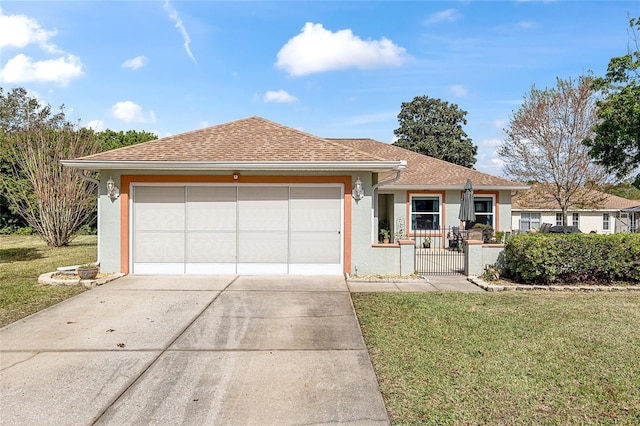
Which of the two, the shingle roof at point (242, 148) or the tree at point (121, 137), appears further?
the tree at point (121, 137)

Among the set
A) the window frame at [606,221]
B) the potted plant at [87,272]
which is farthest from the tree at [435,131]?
the potted plant at [87,272]

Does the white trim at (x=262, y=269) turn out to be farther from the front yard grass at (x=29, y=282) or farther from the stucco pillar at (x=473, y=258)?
the stucco pillar at (x=473, y=258)

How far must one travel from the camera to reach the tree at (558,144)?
20.4 meters

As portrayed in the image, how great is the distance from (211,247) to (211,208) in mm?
1015

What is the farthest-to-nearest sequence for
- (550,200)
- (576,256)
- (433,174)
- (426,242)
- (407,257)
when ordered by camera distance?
(550,200) < (433,174) < (426,242) < (407,257) < (576,256)

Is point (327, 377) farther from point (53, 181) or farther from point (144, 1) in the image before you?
point (53, 181)

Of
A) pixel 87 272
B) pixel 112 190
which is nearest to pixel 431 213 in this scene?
pixel 112 190

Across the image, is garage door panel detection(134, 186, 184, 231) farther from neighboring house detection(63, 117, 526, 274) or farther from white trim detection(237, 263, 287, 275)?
white trim detection(237, 263, 287, 275)

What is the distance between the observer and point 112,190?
30.1 feet

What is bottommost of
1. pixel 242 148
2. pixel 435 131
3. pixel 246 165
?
pixel 246 165

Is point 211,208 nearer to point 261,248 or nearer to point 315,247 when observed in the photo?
point 261,248

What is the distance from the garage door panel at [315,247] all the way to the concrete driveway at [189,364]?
233cm

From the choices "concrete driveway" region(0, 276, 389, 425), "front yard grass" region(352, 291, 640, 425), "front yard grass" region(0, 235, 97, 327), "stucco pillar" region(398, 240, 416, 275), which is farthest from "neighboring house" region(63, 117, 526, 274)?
"front yard grass" region(352, 291, 640, 425)

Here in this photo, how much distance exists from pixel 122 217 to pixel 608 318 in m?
10.4
